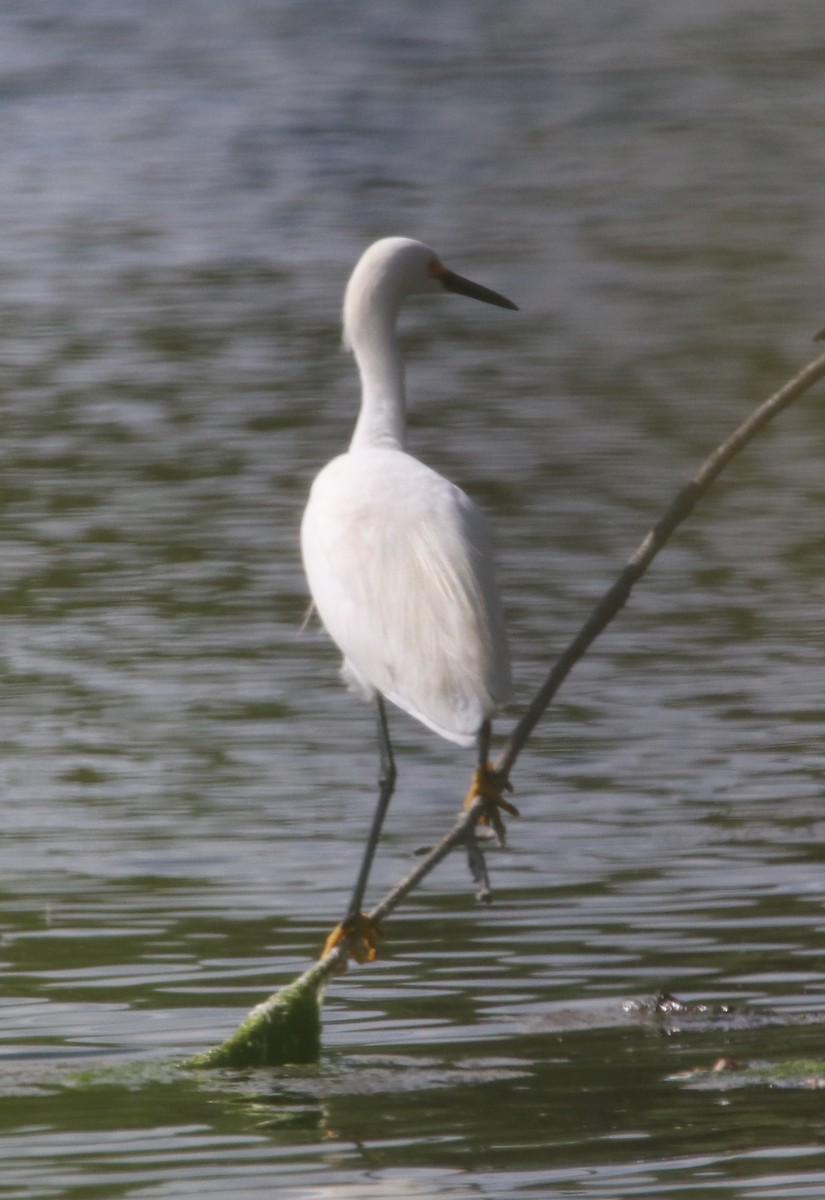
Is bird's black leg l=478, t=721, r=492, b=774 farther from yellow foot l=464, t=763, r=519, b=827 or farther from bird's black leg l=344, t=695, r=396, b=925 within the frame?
bird's black leg l=344, t=695, r=396, b=925

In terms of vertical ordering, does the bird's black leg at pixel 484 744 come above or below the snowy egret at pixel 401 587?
below

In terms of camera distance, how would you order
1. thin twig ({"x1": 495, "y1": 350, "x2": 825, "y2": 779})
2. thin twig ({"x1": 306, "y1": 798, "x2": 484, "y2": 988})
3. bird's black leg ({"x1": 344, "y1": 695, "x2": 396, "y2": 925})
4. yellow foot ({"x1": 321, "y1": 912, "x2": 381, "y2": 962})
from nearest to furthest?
1. thin twig ({"x1": 495, "y1": 350, "x2": 825, "y2": 779})
2. thin twig ({"x1": 306, "y1": 798, "x2": 484, "y2": 988})
3. yellow foot ({"x1": 321, "y1": 912, "x2": 381, "y2": 962})
4. bird's black leg ({"x1": 344, "y1": 695, "x2": 396, "y2": 925})

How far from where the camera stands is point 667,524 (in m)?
5.60

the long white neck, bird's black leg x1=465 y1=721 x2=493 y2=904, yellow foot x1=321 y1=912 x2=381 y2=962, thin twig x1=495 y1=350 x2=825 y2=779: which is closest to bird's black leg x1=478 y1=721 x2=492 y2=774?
bird's black leg x1=465 y1=721 x2=493 y2=904

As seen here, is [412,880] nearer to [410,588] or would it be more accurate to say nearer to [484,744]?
[484,744]

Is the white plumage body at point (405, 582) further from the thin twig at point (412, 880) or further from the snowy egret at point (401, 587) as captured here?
the thin twig at point (412, 880)

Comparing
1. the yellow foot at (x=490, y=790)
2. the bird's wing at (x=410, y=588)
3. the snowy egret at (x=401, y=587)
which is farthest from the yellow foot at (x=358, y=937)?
the yellow foot at (x=490, y=790)

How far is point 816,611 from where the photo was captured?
441 inches

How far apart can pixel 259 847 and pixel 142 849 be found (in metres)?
0.32

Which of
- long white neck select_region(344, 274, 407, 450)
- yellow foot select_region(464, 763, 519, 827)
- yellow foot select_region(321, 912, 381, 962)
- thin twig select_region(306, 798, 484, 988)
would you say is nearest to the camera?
thin twig select_region(306, 798, 484, 988)

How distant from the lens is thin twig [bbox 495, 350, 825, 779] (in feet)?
18.1

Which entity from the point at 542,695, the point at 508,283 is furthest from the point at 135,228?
the point at 542,695

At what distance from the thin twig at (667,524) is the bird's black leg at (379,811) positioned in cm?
106

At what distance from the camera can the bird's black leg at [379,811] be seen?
662cm
